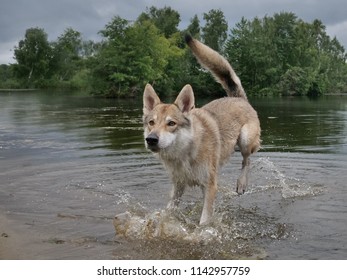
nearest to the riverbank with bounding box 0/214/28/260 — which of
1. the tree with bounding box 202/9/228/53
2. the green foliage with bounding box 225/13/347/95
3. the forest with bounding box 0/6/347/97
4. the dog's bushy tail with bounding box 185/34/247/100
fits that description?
the dog's bushy tail with bounding box 185/34/247/100

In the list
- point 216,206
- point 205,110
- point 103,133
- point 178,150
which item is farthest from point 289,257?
point 103,133

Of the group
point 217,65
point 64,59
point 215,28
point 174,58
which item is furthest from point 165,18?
point 217,65

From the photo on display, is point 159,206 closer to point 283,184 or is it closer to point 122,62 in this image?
point 283,184

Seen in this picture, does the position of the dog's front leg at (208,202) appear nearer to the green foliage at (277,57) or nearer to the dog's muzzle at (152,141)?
the dog's muzzle at (152,141)

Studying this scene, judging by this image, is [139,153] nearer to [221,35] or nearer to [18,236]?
[18,236]

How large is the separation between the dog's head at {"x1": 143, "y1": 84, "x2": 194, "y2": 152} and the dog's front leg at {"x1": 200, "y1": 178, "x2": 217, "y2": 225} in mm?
886

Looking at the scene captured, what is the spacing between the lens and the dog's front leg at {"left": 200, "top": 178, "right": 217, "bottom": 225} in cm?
716

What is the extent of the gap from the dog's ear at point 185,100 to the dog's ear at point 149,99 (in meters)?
0.35

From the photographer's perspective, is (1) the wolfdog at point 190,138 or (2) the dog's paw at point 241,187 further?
(2) the dog's paw at point 241,187

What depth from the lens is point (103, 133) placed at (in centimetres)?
1975

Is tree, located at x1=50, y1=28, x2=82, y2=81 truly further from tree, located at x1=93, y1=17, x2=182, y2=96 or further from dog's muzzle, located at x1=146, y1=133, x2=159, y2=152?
dog's muzzle, located at x1=146, y1=133, x2=159, y2=152

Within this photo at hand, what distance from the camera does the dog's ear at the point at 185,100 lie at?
6.99 metres

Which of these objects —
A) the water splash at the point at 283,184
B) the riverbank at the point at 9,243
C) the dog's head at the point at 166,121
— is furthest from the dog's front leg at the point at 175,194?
the water splash at the point at 283,184

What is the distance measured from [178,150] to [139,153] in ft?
23.8
